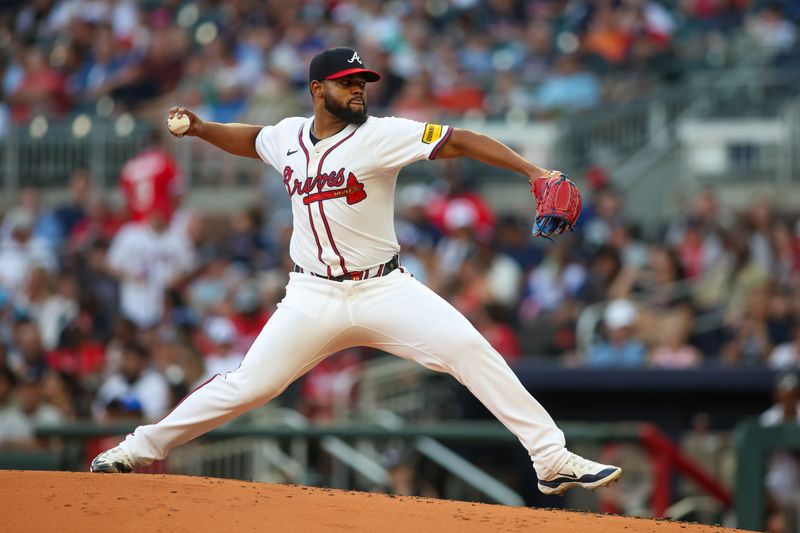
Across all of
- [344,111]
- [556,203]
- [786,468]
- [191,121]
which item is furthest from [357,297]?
[786,468]

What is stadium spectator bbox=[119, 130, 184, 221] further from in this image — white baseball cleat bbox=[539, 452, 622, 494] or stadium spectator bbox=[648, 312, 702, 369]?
white baseball cleat bbox=[539, 452, 622, 494]

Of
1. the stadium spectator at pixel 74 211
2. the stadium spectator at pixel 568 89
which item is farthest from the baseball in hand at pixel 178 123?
the stadium spectator at pixel 568 89

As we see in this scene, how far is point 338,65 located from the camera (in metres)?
6.00

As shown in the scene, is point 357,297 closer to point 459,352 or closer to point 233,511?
point 459,352

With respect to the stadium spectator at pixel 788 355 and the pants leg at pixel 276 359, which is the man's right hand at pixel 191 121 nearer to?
the pants leg at pixel 276 359

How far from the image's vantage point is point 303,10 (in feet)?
58.2

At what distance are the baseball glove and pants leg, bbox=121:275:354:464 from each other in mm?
959

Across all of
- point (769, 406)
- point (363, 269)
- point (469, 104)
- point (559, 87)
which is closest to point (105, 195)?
point (469, 104)

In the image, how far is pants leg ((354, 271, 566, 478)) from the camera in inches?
233

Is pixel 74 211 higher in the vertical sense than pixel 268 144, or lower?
lower

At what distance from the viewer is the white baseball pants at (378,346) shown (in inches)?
233

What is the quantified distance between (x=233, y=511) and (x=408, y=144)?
1.70 m

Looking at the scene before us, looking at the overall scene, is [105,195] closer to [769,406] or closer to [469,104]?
[469,104]

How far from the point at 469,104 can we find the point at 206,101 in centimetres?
313
